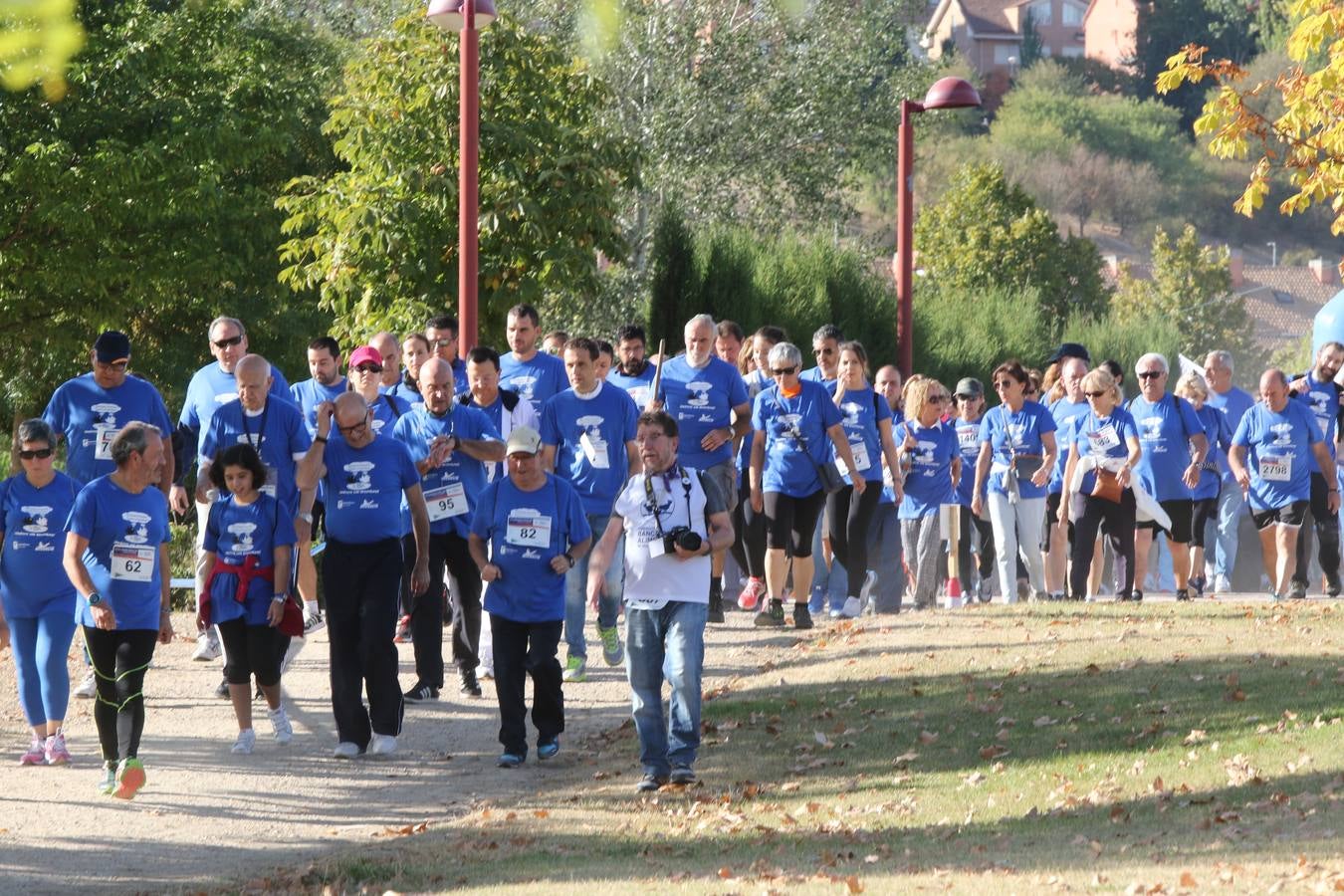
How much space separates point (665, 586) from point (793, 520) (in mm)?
4955

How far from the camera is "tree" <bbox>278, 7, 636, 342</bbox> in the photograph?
23.2 m

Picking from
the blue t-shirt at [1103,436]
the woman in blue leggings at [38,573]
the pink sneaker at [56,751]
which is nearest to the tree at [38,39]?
the woman in blue leggings at [38,573]

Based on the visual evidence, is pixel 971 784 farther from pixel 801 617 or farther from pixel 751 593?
pixel 751 593

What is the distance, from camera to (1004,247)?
73.4 meters

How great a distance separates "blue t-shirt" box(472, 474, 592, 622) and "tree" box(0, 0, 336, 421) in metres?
15.8

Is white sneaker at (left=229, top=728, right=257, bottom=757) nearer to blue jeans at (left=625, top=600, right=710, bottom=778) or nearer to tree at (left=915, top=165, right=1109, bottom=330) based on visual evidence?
blue jeans at (left=625, top=600, right=710, bottom=778)

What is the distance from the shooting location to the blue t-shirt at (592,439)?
1286cm

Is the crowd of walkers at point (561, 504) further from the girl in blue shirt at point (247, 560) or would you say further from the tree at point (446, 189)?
the tree at point (446, 189)

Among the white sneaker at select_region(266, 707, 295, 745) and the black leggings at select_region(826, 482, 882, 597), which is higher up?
the black leggings at select_region(826, 482, 882, 597)

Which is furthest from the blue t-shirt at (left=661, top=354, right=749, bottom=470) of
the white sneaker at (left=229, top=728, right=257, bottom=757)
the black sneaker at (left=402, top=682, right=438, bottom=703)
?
the white sneaker at (left=229, top=728, right=257, bottom=757)

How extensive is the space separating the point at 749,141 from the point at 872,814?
3923 centimetres

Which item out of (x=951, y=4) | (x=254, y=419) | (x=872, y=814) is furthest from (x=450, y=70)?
(x=951, y=4)

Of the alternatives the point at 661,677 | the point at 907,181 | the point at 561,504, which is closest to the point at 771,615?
the point at 561,504

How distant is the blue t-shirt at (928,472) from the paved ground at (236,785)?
3251 mm
